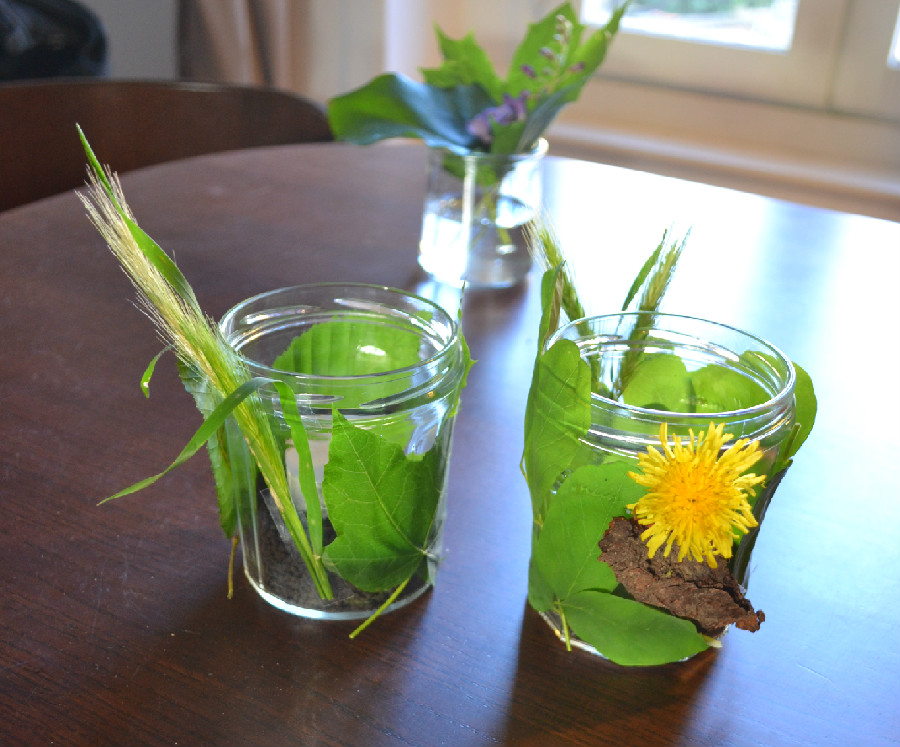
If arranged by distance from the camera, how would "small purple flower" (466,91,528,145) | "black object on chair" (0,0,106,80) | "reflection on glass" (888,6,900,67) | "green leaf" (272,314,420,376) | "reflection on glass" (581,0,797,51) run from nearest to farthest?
"green leaf" (272,314,420,376) < "small purple flower" (466,91,528,145) < "black object on chair" (0,0,106,80) < "reflection on glass" (888,6,900,67) < "reflection on glass" (581,0,797,51)

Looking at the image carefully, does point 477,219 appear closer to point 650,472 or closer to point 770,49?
point 650,472

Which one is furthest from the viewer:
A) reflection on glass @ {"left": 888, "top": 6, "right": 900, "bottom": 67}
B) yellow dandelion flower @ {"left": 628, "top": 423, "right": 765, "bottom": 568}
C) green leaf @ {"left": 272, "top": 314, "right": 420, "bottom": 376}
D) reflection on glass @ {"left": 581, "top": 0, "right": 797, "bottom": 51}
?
reflection on glass @ {"left": 581, "top": 0, "right": 797, "bottom": 51}

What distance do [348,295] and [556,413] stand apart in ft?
0.40

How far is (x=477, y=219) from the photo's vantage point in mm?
751

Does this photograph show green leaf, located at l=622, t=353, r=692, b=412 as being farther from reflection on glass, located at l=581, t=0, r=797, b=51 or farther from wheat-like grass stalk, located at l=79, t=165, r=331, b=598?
reflection on glass, located at l=581, t=0, r=797, b=51

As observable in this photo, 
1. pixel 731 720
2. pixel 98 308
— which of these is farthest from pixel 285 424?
pixel 98 308

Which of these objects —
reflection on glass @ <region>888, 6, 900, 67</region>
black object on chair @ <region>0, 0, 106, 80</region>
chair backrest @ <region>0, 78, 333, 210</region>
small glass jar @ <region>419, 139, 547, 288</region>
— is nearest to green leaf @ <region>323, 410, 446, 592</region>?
small glass jar @ <region>419, 139, 547, 288</region>

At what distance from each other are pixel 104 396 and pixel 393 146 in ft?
1.91

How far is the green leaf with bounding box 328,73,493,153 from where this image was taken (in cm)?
73

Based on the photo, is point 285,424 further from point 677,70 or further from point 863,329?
point 677,70

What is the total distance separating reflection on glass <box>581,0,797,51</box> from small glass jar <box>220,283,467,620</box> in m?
1.61

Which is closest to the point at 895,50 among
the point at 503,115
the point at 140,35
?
the point at 503,115

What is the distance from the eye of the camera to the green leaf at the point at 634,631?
1.12ft

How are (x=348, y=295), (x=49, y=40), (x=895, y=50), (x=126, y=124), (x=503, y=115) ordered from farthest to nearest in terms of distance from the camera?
(x=895, y=50) < (x=49, y=40) < (x=126, y=124) < (x=503, y=115) < (x=348, y=295)
